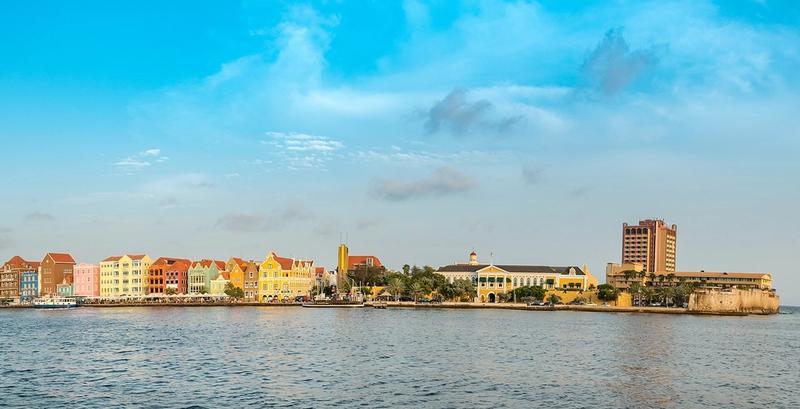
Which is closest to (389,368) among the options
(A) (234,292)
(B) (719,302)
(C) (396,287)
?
(C) (396,287)

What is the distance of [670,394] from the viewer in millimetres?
47344

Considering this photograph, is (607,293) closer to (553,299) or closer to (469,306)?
(553,299)

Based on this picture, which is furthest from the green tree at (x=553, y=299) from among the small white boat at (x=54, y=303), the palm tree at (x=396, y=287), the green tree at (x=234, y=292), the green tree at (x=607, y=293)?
the small white boat at (x=54, y=303)

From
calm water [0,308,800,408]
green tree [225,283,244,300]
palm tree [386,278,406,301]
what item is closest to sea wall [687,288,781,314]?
palm tree [386,278,406,301]

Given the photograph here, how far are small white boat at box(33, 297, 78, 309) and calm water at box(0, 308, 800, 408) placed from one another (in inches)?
3533

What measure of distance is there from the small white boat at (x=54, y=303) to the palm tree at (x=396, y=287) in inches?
2900

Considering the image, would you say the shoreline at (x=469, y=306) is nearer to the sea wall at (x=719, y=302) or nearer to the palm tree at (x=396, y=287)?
the sea wall at (x=719, y=302)

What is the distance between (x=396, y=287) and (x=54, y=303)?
7884 cm

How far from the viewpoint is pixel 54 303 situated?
597 ft

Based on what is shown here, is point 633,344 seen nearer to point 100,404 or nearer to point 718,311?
point 100,404

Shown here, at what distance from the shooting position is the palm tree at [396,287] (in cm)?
19662

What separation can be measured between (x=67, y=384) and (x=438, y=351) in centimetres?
3119

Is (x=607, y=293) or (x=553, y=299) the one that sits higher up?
(x=607, y=293)

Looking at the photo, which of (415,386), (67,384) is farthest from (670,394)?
(67,384)
